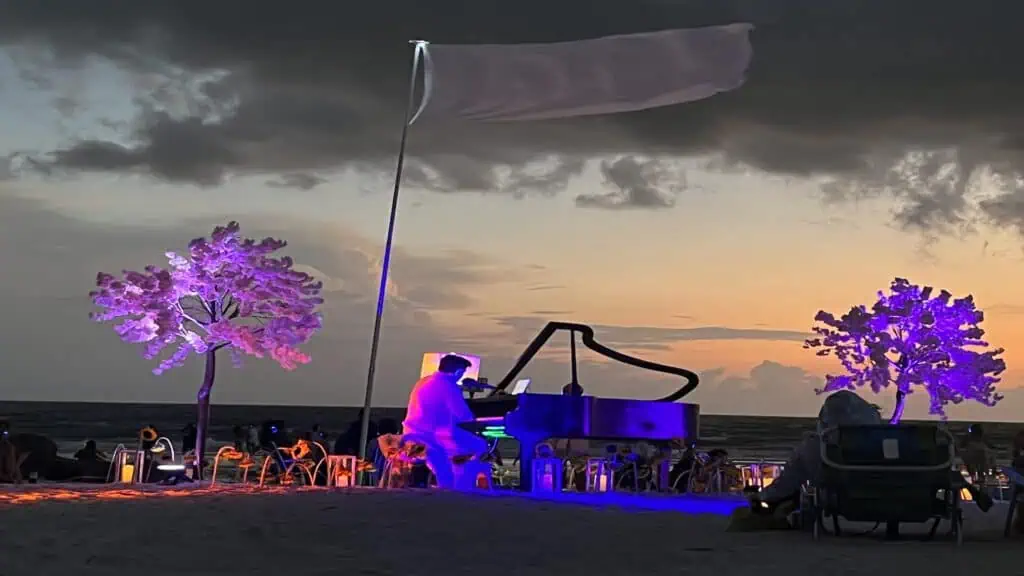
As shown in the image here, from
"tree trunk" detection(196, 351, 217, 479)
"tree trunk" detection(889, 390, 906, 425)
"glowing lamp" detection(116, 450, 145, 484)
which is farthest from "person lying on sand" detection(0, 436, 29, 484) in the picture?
"tree trunk" detection(889, 390, 906, 425)

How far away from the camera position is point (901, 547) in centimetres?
862

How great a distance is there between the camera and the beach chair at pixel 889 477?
8828 mm

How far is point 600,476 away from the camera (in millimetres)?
18578

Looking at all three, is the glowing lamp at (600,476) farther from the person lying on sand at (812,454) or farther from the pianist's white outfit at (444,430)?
the person lying on sand at (812,454)

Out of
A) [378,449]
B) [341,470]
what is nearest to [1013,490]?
[341,470]

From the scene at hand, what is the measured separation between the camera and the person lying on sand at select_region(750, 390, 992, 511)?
383 inches

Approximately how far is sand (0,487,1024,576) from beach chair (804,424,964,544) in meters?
0.24

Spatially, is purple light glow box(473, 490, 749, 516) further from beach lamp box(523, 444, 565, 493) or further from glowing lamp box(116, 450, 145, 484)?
glowing lamp box(116, 450, 145, 484)

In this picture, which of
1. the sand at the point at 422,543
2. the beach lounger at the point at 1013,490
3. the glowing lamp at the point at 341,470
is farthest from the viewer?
the glowing lamp at the point at 341,470

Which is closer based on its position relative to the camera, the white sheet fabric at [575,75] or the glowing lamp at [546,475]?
the white sheet fabric at [575,75]

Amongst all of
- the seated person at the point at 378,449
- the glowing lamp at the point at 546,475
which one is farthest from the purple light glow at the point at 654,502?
the seated person at the point at 378,449

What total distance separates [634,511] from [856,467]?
3231mm

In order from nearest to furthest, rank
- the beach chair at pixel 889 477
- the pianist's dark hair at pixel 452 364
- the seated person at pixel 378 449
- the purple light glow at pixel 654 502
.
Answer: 1. the beach chair at pixel 889 477
2. the purple light glow at pixel 654 502
3. the pianist's dark hair at pixel 452 364
4. the seated person at pixel 378 449

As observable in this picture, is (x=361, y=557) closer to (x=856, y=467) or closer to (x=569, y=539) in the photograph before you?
(x=569, y=539)
